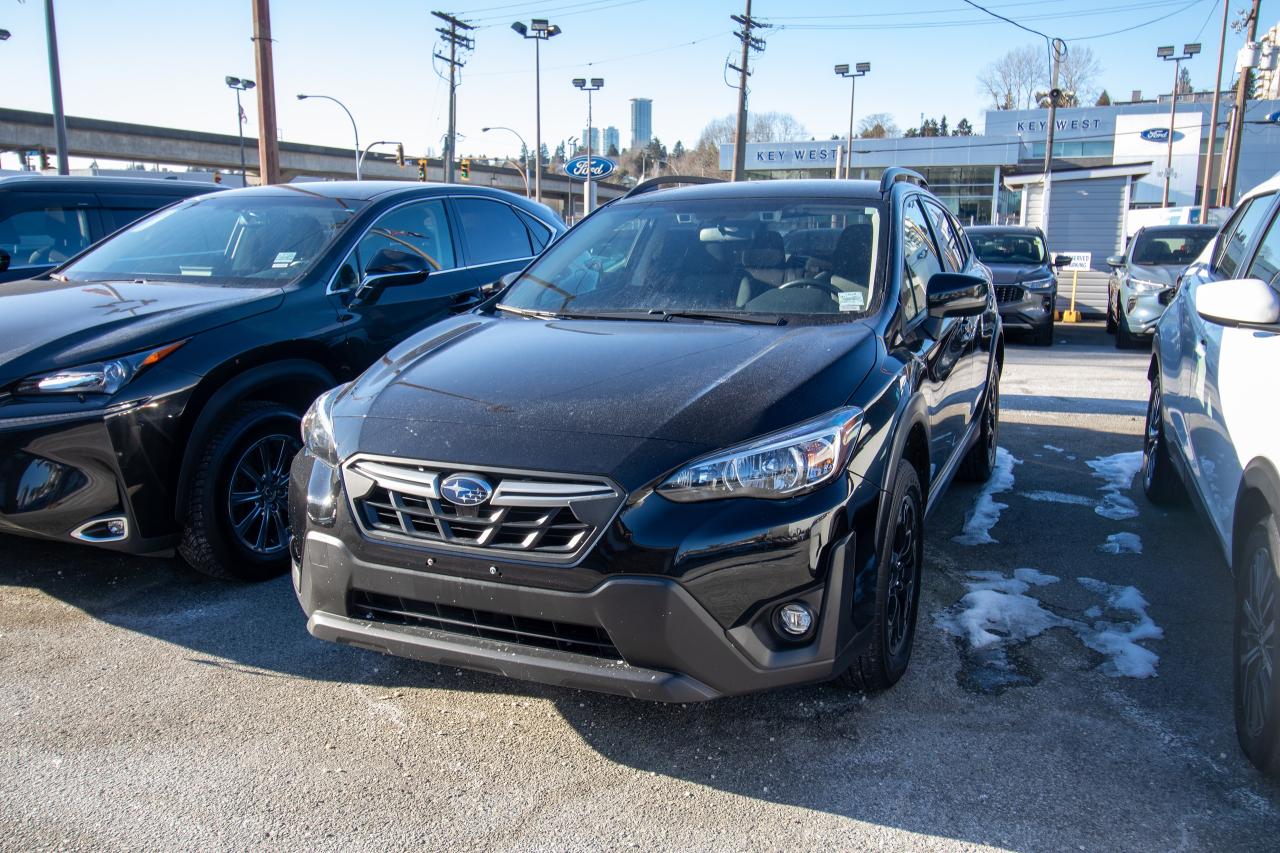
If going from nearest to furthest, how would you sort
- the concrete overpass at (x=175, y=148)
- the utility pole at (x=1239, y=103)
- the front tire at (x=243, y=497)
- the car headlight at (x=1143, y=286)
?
the front tire at (x=243, y=497) < the car headlight at (x=1143, y=286) < the utility pole at (x=1239, y=103) < the concrete overpass at (x=175, y=148)

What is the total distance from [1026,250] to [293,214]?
1167cm

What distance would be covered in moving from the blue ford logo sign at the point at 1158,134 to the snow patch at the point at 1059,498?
5565cm

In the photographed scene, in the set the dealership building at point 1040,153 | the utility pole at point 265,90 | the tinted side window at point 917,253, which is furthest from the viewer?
the dealership building at point 1040,153

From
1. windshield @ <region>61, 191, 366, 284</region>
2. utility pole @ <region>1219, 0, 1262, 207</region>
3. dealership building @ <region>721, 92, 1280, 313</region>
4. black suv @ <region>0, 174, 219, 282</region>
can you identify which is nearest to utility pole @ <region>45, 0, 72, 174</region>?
black suv @ <region>0, 174, 219, 282</region>

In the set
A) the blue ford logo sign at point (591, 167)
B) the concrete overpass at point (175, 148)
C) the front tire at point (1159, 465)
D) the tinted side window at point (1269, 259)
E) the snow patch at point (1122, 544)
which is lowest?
the snow patch at point (1122, 544)

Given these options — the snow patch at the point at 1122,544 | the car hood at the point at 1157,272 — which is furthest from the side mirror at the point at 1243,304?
the car hood at the point at 1157,272

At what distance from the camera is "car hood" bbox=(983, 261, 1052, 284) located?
13.2m

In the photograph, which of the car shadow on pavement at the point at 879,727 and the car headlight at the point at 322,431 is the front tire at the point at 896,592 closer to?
the car shadow on pavement at the point at 879,727

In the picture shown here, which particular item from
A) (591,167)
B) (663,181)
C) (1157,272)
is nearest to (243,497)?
(663,181)

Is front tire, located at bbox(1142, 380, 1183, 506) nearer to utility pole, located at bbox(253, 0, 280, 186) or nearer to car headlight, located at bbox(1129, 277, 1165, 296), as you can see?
car headlight, located at bbox(1129, 277, 1165, 296)

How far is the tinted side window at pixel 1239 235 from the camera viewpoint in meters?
4.13

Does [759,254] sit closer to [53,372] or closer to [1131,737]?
[1131,737]

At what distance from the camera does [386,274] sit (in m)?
4.89

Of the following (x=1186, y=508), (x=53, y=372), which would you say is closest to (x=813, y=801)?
(x=53, y=372)
